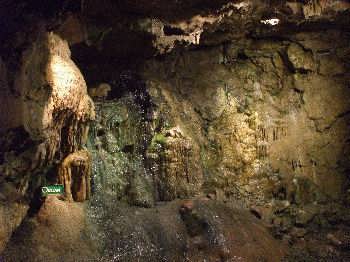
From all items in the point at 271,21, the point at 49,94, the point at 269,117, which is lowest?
the point at 269,117

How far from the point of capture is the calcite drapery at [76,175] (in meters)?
6.72

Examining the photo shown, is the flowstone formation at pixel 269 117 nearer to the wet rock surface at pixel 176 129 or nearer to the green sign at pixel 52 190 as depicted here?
the wet rock surface at pixel 176 129

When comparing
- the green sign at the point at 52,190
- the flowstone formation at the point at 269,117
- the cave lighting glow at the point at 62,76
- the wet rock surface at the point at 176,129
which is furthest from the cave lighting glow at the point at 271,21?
the green sign at the point at 52,190

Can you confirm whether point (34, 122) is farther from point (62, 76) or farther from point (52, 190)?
point (52, 190)

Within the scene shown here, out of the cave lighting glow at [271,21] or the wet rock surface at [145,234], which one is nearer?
the wet rock surface at [145,234]

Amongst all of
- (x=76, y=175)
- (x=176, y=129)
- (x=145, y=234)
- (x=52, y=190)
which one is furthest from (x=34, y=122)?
(x=176, y=129)

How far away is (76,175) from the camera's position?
6.89m

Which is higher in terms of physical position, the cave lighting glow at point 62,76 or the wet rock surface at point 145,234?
the cave lighting glow at point 62,76

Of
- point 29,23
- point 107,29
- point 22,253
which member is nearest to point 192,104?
point 107,29

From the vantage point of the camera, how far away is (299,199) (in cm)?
908

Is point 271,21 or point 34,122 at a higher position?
point 271,21

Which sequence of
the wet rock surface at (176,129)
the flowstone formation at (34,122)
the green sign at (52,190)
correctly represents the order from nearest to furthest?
the flowstone formation at (34,122) < the wet rock surface at (176,129) < the green sign at (52,190)

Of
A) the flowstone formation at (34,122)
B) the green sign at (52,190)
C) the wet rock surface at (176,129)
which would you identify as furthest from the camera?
the green sign at (52,190)

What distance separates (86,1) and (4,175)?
3.13 m
